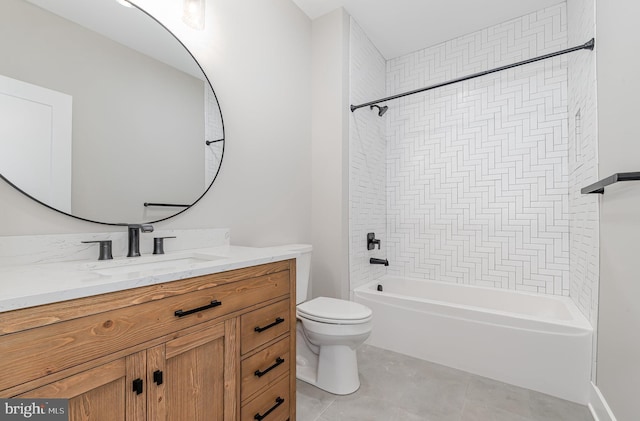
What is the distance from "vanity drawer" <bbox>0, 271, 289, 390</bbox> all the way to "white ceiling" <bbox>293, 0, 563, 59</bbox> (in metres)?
2.42

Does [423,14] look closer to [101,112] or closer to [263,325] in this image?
[101,112]

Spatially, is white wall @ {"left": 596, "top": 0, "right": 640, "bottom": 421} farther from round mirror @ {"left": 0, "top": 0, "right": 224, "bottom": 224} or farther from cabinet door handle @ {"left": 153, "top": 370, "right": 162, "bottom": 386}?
round mirror @ {"left": 0, "top": 0, "right": 224, "bottom": 224}

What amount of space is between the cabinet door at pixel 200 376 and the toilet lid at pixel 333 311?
697 millimetres

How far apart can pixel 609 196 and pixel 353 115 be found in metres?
1.77

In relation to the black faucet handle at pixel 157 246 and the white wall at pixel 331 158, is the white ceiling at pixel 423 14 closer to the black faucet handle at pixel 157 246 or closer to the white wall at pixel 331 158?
the white wall at pixel 331 158

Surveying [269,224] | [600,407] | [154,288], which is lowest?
[600,407]

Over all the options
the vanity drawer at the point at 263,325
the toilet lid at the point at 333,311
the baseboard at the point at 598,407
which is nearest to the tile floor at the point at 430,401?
the baseboard at the point at 598,407

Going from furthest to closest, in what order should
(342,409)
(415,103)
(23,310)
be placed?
(415,103)
(342,409)
(23,310)

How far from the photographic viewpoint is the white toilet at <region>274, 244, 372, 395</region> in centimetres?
173

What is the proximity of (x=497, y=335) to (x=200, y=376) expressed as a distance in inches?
72.4

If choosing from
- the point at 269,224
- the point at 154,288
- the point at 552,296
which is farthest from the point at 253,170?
the point at 552,296

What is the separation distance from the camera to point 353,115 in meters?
2.60

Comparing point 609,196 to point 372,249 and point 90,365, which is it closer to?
point 372,249

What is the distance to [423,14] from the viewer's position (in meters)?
2.52
